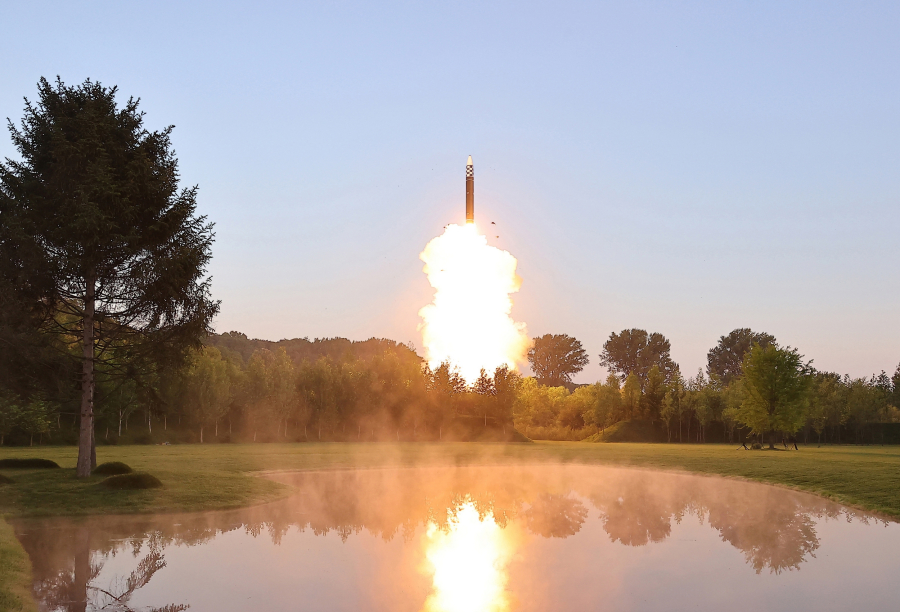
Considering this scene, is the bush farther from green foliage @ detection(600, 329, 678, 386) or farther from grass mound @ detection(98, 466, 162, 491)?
green foliage @ detection(600, 329, 678, 386)

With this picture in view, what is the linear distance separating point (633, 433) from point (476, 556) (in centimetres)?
9773

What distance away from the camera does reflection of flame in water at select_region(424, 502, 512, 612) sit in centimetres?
1568

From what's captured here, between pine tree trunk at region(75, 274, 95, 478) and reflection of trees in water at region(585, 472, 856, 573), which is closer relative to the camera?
reflection of trees in water at region(585, 472, 856, 573)

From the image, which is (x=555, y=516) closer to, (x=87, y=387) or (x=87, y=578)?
(x=87, y=578)

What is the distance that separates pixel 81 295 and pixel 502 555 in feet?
80.3

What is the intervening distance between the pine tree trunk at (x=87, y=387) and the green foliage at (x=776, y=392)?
212 ft

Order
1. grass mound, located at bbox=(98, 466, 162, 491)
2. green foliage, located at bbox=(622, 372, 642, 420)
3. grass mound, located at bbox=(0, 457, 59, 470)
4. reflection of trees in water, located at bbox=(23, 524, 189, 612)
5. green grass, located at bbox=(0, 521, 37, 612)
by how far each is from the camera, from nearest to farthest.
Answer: green grass, located at bbox=(0, 521, 37, 612), reflection of trees in water, located at bbox=(23, 524, 189, 612), grass mound, located at bbox=(98, 466, 162, 491), grass mound, located at bbox=(0, 457, 59, 470), green foliage, located at bbox=(622, 372, 642, 420)

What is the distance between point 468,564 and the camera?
19641 millimetres

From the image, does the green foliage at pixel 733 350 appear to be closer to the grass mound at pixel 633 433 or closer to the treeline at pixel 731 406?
the treeline at pixel 731 406

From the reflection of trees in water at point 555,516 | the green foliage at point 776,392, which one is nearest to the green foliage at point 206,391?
the green foliage at point 776,392

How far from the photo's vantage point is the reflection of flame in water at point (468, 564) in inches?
617

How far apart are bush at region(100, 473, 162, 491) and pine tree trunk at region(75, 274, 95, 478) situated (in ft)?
6.97

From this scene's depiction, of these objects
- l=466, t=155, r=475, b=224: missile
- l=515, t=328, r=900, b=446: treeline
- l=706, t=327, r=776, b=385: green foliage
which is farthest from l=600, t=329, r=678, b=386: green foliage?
l=466, t=155, r=475, b=224: missile

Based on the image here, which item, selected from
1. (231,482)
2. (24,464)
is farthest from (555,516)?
(24,464)
